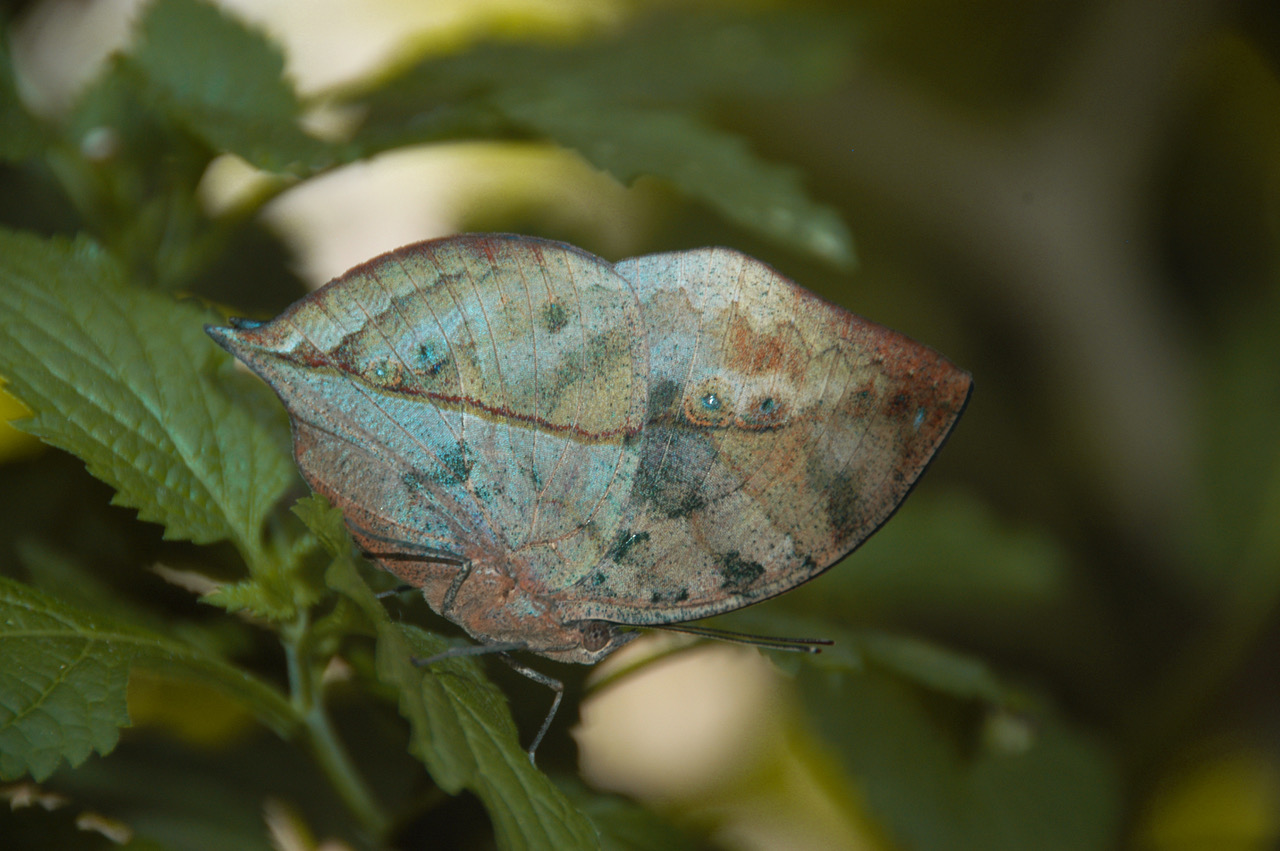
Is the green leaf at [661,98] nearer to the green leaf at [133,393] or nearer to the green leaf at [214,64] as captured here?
the green leaf at [214,64]

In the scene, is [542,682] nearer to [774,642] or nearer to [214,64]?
[774,642]

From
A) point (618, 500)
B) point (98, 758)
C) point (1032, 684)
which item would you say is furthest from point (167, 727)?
point (1032, 684)

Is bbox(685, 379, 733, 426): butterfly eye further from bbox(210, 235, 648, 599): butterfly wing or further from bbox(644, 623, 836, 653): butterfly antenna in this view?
bbox(644, 623, 836, 653): butterfly antenna

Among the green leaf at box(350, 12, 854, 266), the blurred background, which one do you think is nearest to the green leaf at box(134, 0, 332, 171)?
the blurred background

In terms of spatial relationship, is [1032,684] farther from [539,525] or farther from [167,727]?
[167,727]

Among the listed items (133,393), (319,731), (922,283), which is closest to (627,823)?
(319,731)
